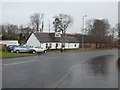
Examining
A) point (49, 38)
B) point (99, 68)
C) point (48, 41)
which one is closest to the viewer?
point (99, 68)

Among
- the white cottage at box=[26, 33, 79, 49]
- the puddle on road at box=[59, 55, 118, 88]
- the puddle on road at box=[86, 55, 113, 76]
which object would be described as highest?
the white cottage at box=[26, 33, 79, 49]

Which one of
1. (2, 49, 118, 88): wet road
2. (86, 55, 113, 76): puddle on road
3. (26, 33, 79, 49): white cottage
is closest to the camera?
(2, 49, 118, 88): wet road

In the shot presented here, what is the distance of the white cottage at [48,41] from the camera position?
7556 centimetres

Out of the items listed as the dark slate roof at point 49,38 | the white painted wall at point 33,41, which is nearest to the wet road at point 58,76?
the white painted wall at point 33,41

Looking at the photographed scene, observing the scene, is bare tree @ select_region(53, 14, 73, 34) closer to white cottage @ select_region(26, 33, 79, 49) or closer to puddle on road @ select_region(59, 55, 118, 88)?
white cottage @ select_region(26, 33, 79, 49)

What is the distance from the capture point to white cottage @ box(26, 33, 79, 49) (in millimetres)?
75556

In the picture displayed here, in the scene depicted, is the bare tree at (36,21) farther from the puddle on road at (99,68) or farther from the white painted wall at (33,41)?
the puddle on road at (99,68)

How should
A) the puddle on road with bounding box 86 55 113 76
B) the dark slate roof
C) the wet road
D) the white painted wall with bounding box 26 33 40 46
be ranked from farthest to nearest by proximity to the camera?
the dark slate roof
the white painted wall with bounding box 26 33 40 46
the puddle on road with bounding box 86 55 113 76
the wet road

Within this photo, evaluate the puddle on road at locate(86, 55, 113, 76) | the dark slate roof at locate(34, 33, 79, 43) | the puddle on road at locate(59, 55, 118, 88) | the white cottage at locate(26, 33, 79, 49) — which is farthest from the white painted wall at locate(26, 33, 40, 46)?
the puddle on road at locate(59, 55, 118, 88)

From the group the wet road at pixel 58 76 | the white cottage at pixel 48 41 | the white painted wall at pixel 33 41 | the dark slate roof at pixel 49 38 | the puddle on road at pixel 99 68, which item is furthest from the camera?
the dark slate roof at pixel 49 38

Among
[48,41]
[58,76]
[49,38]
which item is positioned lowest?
[58,76]

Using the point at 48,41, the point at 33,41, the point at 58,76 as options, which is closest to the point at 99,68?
the point at 58,76

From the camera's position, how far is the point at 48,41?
77688 millimetres

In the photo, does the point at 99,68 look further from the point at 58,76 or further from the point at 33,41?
the point at 33,41
